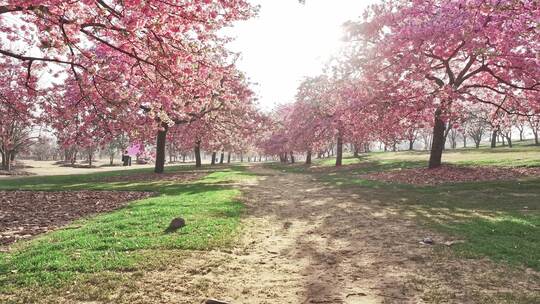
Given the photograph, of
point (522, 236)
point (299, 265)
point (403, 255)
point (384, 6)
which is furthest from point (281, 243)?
point (384, 6)

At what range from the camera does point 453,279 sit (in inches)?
279

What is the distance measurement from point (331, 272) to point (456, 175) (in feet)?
61.0

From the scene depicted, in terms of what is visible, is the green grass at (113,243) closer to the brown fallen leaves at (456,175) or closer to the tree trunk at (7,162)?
the brown fallen leaves at (456,175)

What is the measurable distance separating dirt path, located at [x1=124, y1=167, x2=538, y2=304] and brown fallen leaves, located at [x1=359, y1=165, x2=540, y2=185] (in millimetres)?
11780

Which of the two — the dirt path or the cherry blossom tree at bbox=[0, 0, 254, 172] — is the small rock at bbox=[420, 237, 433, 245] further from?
the cherry blossom tree at bbox=[0, 0, 254, 172]

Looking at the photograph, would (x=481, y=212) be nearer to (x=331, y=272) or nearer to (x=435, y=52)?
(x=331, y=272)

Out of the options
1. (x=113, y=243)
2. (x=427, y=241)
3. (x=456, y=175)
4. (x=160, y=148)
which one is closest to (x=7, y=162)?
(x=160, y=148)

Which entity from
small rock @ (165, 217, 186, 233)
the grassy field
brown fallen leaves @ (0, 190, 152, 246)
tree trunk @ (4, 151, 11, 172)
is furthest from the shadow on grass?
tree trunk @ (4, 151, 11, 172)

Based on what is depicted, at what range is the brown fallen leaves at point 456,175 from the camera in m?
21.7

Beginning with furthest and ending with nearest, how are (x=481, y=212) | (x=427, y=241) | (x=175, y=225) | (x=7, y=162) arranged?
(x=7, y=162), (x=481, y=212), (x=175, y=225), (x=427, y=241)

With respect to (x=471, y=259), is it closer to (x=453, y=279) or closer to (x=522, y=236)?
(x=453, y=279)

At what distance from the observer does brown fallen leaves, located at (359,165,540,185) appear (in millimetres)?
21672

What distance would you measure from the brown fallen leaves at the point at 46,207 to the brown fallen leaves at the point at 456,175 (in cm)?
1595

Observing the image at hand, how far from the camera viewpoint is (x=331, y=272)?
782cm
